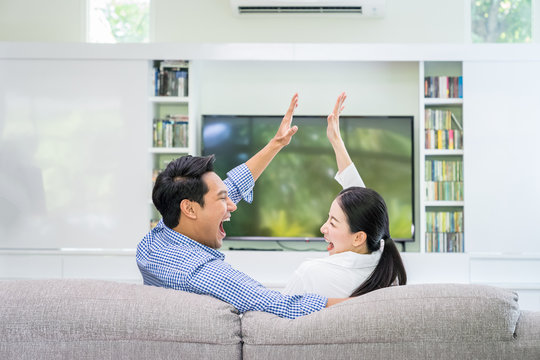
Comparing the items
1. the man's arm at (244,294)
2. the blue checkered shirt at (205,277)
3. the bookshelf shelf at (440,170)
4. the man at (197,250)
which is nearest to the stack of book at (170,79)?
the bookshelf shelf at (440,170)

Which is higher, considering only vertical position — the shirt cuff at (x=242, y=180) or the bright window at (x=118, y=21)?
the bright window at (x=118, y=21)

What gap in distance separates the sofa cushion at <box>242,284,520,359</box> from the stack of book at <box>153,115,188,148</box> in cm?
405

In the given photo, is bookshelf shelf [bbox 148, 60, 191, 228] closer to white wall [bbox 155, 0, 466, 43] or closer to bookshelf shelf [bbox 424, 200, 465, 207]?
white wall [bbox 155, 0, 466, 43]

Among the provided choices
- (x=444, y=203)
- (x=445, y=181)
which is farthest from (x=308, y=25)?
(x=444, y=203)

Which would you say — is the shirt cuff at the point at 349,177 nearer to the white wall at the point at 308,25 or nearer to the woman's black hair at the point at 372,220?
the woman's black hair at the point at 372,220

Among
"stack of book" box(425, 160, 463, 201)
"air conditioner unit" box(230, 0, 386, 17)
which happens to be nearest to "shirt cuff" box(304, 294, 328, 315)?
"stack of book" box(425, 160, 463, 201)

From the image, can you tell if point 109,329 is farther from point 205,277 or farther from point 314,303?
point 314,303

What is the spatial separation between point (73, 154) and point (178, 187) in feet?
11.7

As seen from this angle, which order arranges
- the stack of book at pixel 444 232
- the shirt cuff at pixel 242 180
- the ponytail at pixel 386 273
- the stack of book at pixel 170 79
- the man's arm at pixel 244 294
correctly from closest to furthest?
the man's arm at pixel 244 294 < the ponytail at pixel 386 273 < the shirt cuff at pixel 242 180 < the stack of book at pixel 444 232 < the stack of book at pixel 170 79

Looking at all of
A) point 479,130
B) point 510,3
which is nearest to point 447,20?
point 510,3

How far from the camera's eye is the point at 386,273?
1.67 m

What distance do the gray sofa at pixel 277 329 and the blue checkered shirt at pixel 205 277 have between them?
112mm

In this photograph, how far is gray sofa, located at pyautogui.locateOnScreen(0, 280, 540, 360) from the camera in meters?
0.97

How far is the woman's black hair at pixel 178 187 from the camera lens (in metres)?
1.53
